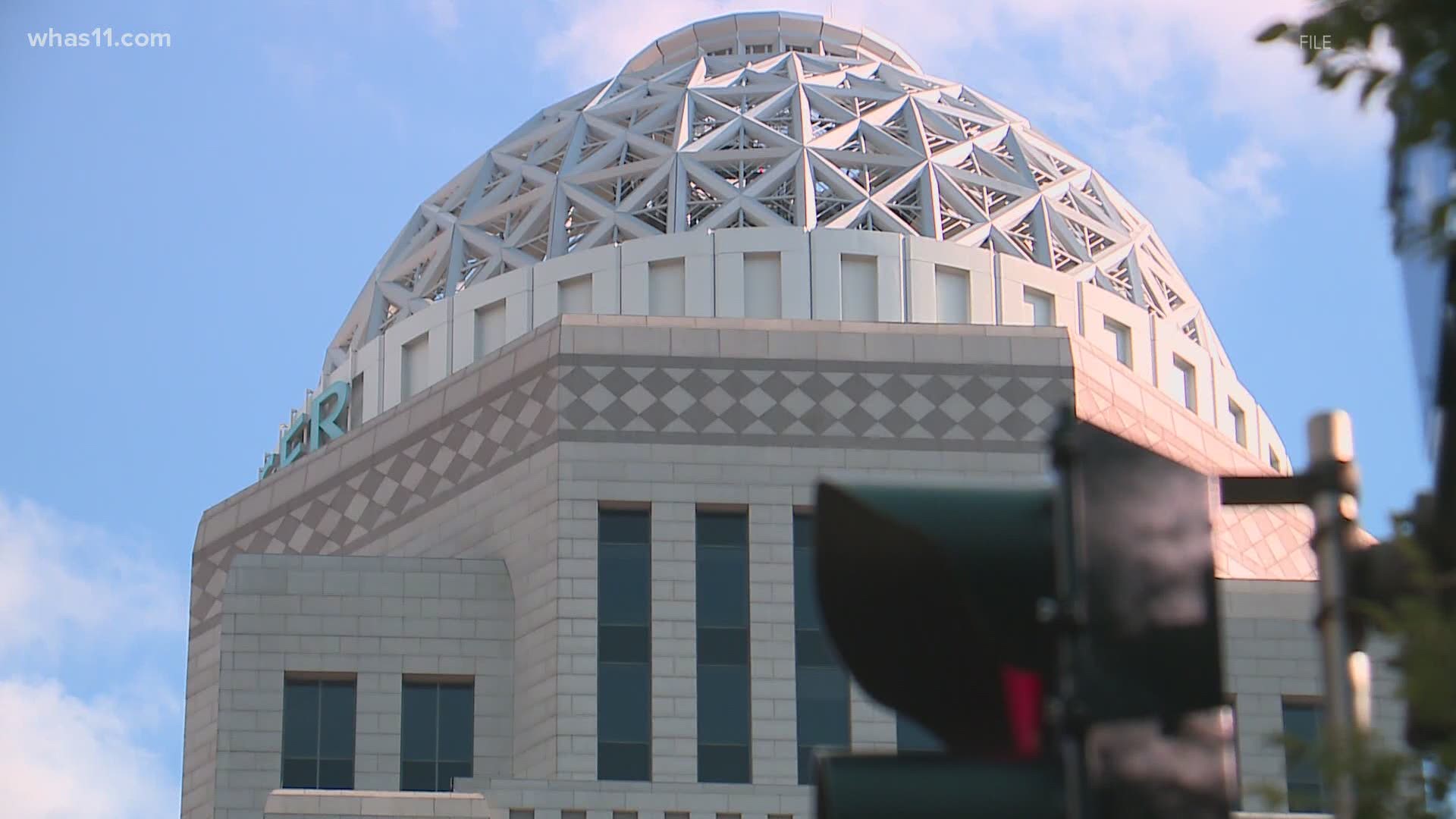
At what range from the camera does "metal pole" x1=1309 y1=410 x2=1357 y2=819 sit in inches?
277

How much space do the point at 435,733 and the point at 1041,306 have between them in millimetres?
14227

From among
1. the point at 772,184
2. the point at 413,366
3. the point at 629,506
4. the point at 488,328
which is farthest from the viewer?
the point at 413,366

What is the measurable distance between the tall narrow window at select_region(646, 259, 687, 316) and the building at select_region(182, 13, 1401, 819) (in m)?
0.07

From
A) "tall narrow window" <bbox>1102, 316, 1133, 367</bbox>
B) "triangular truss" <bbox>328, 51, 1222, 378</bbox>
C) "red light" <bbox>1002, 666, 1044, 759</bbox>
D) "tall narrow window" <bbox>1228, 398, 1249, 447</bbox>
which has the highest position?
"triangular truss" <bbox>328, 51, 1222, 378</bbox>

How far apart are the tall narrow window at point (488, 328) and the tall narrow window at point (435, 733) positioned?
7.37m

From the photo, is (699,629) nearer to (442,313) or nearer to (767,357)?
(767,357)

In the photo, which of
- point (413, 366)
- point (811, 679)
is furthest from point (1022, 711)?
point (413, 366)

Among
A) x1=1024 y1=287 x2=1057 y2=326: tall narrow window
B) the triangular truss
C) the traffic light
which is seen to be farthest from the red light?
the triangular truss

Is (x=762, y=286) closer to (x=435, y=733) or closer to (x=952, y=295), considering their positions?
(x=952, y=295)

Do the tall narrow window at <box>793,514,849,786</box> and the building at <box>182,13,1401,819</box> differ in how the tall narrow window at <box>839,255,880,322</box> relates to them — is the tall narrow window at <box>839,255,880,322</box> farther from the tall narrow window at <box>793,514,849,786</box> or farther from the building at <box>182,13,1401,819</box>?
the tall narrow window at <box>793,514,849,786</box>

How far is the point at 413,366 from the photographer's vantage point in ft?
167

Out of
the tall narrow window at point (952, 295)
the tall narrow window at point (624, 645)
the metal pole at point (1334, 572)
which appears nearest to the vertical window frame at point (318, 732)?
the tall narrow window at point (624, 645)

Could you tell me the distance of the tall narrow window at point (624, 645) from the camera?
143 feet

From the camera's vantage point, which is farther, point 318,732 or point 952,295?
point 952,295
